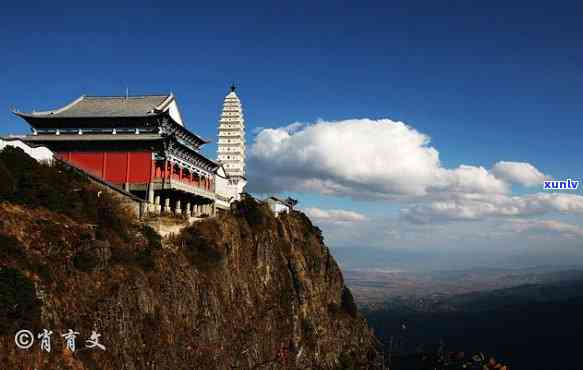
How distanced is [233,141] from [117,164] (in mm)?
48242

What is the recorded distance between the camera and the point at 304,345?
65.7 m

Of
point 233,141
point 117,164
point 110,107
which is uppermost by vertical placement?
point 233,141

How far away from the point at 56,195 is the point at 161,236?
1106cm

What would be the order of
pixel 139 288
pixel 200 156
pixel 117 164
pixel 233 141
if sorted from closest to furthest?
pixel 139 288
pixel 117 164
pixel 200 156
pixel 233 141

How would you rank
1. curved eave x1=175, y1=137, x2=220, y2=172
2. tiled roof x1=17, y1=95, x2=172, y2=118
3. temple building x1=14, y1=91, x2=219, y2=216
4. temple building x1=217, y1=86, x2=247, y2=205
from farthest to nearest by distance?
temple building x1=217, y1=86, x2=247, y2=205
curved eave x1=175, y1=137, x2=220, y2=172
tiled roof x1=17, y1=95, x2=172, y2=118
temple building x1=14, y1=91, x2=219, y2=216

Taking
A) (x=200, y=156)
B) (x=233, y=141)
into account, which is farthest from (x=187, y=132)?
(x=233, y=141)

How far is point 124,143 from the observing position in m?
49.2

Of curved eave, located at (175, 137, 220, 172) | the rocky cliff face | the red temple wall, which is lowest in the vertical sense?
the rocky cliff face

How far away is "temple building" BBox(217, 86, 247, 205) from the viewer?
94.3 m

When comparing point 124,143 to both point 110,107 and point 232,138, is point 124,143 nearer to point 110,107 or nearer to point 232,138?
point 110,107

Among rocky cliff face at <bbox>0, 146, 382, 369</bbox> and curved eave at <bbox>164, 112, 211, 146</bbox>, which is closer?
rocky cliff face at <bbox>0, 146, 382, 369</bbox>

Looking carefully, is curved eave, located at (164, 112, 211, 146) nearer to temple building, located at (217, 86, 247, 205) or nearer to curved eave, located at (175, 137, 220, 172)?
curved eave, located at (175, 137, 220, 172)

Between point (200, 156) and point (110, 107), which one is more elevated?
point (110, 107)

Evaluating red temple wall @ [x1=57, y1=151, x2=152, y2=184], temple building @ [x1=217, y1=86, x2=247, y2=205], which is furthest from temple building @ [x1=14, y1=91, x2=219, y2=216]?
temple building @ [x1=217, y1=86, x2=247, y2=205]
